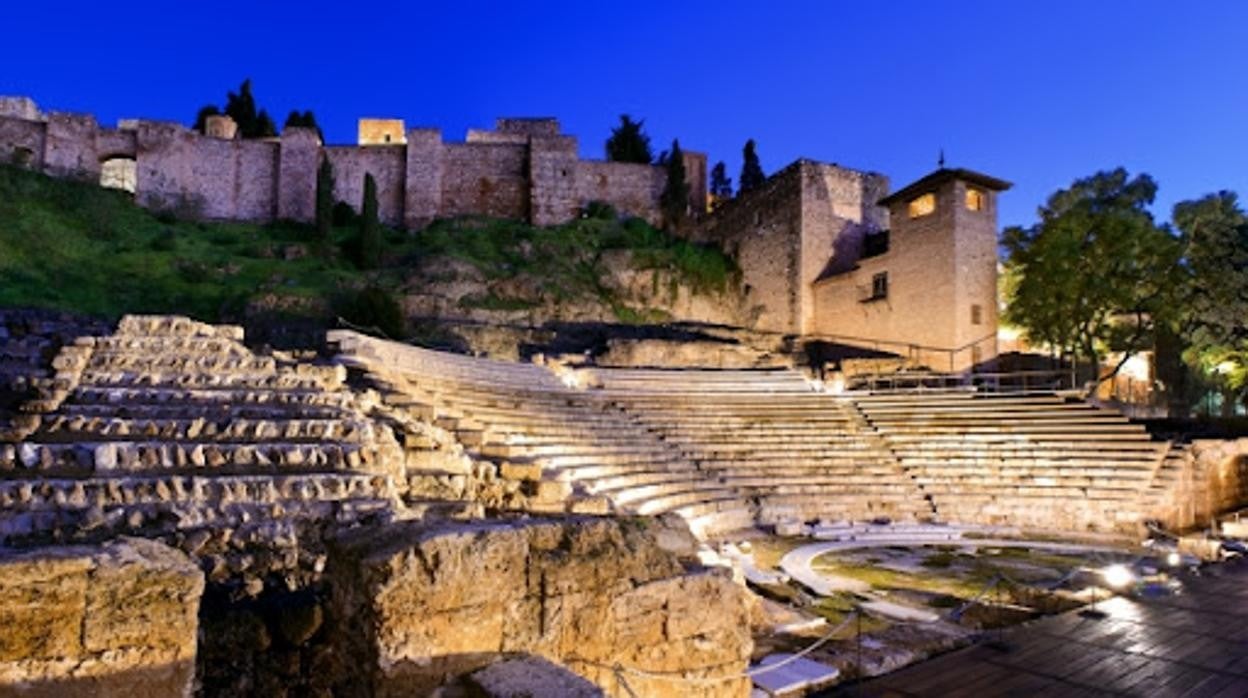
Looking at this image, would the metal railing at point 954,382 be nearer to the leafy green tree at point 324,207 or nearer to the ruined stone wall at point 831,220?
the ruined stone wall at point 831,220

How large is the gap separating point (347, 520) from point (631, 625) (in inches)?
106

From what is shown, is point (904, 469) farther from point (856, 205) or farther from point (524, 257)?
point (524, 257)

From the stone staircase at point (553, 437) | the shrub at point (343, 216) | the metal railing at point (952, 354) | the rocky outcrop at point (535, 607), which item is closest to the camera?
the rocky outcrop at point (535, 607)

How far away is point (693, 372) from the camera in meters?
Answer: 19.4

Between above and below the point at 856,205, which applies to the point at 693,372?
below

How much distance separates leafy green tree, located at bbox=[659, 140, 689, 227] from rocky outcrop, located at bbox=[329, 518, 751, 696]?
3476 cm

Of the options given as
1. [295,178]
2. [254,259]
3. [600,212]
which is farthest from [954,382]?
[295,178]

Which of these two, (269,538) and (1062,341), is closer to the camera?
(269,538)

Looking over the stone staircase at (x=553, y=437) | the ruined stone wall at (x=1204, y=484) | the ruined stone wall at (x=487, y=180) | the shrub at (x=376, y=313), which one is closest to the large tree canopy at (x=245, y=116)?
the ruined stone wall at (x=487, y=180)

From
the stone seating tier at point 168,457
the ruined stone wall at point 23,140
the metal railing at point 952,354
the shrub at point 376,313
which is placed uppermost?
the ruined stone wall at point 23,140

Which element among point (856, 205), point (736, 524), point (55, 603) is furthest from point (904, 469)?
point (856, 205)

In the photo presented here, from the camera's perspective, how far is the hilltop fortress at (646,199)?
23.9 meters

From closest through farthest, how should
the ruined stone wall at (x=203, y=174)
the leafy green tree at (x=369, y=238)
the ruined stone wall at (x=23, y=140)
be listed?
1. the leafy green tree at (x=369, y=238)
2. the ruined stone wall at (x=23, y=140)
3. the ruined stone wall at (x=203, y=174)

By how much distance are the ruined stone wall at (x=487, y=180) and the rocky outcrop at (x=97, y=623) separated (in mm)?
36725
